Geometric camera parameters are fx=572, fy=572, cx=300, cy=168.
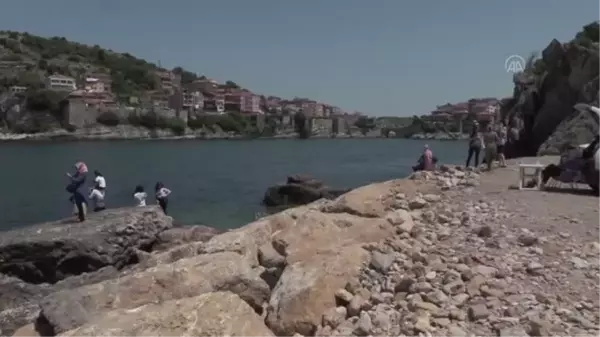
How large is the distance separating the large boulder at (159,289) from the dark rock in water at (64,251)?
797 cm

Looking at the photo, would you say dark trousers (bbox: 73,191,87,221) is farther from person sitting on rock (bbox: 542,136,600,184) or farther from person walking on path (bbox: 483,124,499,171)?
person sitting on rock (bbox: 542,136,600,184)

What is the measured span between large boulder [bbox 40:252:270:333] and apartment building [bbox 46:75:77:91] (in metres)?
171

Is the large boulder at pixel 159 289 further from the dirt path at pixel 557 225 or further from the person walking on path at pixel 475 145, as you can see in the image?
the person walking on path at pixel 475 145

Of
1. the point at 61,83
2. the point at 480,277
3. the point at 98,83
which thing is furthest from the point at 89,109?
the point at 480,277

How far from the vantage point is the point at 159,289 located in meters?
8.96

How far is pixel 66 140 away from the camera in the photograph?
145250mm

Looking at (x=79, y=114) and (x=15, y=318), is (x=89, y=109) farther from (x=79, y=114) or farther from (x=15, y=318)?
(x=15, y=318)

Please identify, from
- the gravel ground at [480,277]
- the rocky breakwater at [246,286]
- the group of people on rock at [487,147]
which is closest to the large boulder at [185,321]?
the rocky breakwater at [246,286]

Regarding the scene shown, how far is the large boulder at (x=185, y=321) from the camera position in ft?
22.2

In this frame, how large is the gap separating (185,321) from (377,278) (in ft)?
10.0

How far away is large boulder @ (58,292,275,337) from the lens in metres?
6.78

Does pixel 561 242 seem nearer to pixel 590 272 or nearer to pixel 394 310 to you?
pixel 590 272

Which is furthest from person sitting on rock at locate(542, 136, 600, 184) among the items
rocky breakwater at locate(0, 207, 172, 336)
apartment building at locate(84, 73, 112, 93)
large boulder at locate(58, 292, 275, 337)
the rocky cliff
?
apartment building at locate(84, 73, 112, 93)

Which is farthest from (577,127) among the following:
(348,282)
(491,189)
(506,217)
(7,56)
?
(7,56)
